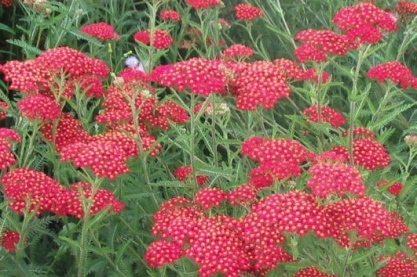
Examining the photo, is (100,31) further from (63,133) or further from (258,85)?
(258,85)

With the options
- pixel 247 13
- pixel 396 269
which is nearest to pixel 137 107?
pixel 396 269

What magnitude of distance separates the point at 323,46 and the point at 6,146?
1465 millimetres

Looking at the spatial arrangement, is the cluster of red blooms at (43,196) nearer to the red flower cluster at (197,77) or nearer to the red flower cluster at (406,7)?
the red flower cluster at (197,77)

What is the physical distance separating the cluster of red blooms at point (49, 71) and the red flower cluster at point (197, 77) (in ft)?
1.72

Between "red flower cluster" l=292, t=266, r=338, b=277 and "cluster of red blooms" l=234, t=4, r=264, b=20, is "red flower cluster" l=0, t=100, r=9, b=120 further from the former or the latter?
"cluster of red blooms" l=234, t=4, r=264, b=20

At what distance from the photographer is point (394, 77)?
13.8 feet

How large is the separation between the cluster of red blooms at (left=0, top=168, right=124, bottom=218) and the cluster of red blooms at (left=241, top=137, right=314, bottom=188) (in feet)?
1.96

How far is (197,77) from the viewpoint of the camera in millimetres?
3510

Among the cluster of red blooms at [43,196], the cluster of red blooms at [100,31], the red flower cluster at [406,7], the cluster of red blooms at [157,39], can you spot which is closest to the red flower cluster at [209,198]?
the cluster of red blooms at [43,196]

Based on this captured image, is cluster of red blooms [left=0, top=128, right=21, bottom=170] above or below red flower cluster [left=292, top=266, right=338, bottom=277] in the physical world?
above

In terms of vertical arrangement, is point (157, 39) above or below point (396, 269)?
above

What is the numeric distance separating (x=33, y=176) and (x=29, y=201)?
13 cm

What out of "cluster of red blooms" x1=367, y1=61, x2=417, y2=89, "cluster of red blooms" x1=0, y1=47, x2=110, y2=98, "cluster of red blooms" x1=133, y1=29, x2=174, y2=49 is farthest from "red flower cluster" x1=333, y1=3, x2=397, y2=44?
"cluster of red blooms" x1=133, y1=29, x2=174, y2=49

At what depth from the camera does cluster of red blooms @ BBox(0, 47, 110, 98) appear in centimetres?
383
